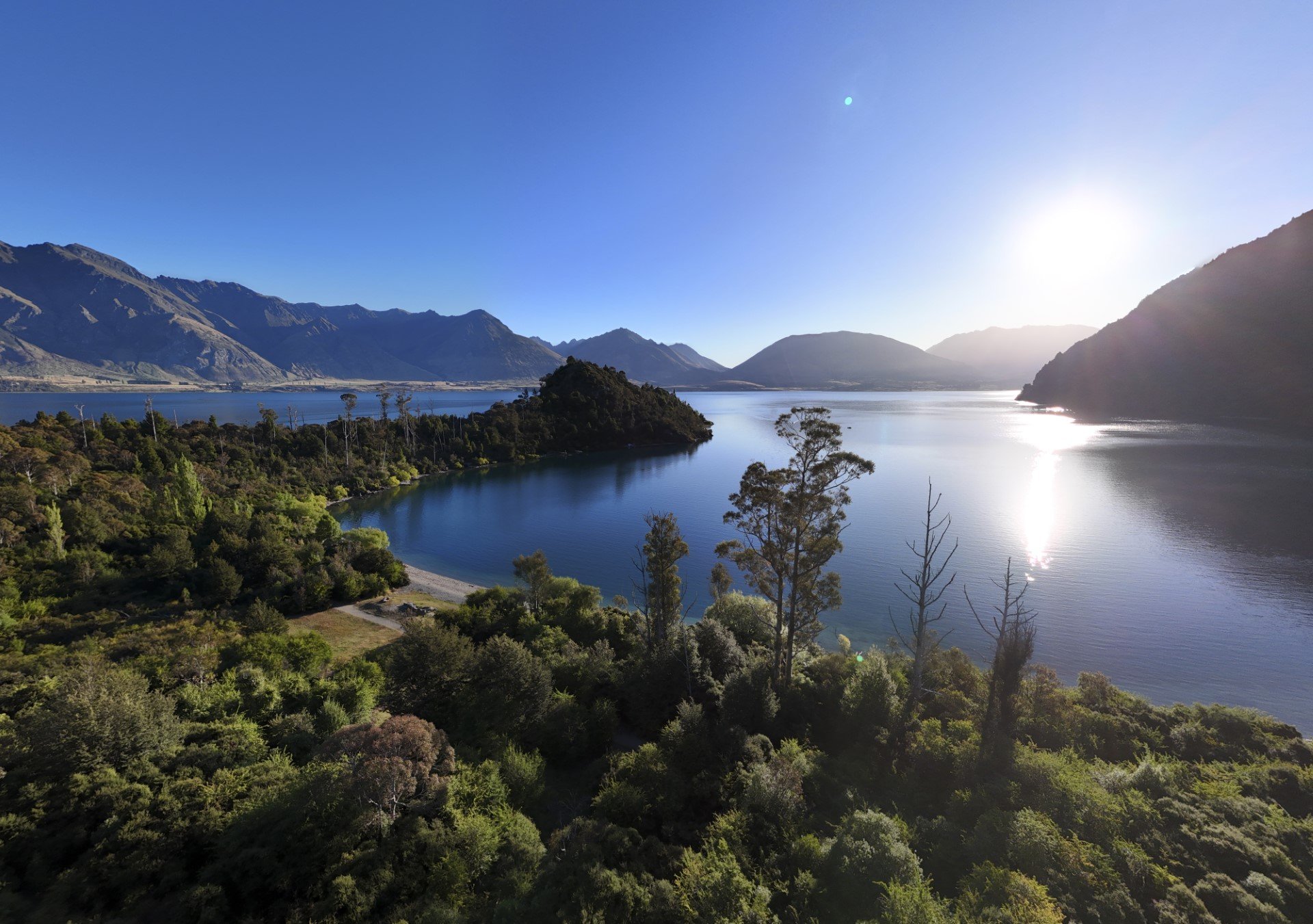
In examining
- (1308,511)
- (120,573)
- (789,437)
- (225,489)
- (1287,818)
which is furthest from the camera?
(225,489)

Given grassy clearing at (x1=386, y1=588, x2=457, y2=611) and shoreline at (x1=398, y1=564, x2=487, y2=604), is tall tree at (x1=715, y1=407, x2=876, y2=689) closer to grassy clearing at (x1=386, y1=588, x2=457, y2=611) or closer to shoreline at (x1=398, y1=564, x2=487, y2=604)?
grassy clearing at (x1=386, y1=588, x2=457, y2=611)

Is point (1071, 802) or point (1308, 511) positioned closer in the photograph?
point (1071, 802)

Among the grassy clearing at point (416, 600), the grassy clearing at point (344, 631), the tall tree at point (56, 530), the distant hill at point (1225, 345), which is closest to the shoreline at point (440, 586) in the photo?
the grassy clearing at point (416, 600)

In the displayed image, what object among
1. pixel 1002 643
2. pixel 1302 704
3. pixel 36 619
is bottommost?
pixel 1302 704

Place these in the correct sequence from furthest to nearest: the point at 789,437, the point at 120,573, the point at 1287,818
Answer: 1. the point at 120,573
2. the point at 789,437
3. the point at 1287,818

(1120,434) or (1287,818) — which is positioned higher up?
(1120,434)

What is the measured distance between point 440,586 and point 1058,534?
52834 mm

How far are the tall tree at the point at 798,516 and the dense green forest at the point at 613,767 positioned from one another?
14cm

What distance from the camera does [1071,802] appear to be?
1280 cm

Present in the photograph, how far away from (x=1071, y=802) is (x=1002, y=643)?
496 centimetres

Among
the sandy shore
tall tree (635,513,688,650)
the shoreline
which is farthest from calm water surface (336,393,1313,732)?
tall tree (635,513,688,650)

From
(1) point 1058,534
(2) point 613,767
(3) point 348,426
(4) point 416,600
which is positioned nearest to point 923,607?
(2) point 613,767

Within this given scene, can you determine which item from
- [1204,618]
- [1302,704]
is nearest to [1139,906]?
[1302,704]

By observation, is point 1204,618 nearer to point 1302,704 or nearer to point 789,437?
point 1302,704
